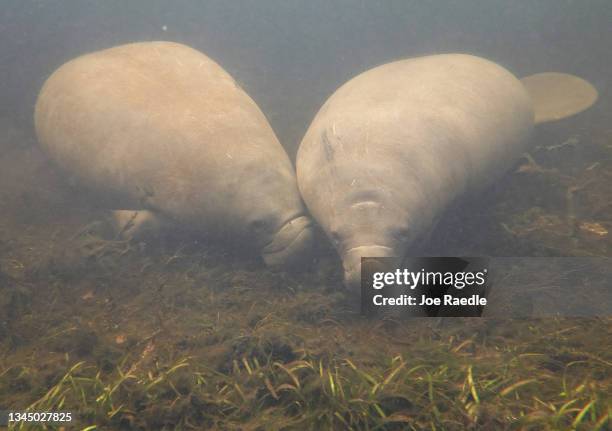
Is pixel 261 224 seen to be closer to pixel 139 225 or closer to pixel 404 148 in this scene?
pixel 139 225

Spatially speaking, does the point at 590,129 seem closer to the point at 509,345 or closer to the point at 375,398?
the point at 509,345

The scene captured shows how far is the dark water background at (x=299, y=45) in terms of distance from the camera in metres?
11.9

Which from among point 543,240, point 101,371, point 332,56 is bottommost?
point 101,371

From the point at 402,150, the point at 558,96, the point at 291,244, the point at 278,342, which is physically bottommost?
the point at 278,342

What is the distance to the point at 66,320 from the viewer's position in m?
4.37

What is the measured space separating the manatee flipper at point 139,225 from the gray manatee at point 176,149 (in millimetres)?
18

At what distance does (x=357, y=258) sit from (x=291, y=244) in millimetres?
1058

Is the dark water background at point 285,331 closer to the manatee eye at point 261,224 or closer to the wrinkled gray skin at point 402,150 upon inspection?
the manatee eye at point 261,224

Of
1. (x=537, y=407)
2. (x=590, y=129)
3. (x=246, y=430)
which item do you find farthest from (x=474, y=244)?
(x=590, y=129)

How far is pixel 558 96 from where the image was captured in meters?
8.25

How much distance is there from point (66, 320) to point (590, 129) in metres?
10.1

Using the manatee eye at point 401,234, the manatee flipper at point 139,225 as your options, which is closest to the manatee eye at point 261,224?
the manatee flipper at point 139,225

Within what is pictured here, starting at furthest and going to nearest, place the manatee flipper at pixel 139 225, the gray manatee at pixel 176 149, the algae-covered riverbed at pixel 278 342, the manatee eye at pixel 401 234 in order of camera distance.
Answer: the manatee flipper at pixel 139 225
the gray manatee at pixel 176 149
the manatee eye at pixel 401 234
the algae-covered riverbed at pixel 278 342

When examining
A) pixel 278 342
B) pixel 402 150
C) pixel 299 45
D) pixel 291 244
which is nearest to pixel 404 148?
pixel 402 150
